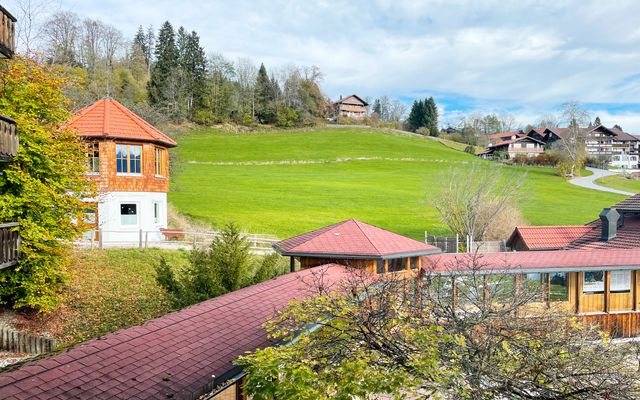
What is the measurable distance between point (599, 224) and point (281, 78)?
269ft

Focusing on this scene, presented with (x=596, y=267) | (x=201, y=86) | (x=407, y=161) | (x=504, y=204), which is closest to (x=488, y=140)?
(x=407, y=161)

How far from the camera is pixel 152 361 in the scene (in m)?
5.91

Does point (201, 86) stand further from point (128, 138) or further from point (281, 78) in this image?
point (128, 138)

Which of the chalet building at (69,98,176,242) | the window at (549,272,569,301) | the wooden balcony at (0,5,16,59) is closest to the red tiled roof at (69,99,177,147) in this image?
the chalet building at (69,98,176,242)

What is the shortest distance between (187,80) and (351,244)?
229 feet

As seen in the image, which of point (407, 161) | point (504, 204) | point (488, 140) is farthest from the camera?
point (488, 140)

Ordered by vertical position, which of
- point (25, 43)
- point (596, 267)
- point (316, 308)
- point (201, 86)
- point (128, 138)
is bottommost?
point (596, 267)

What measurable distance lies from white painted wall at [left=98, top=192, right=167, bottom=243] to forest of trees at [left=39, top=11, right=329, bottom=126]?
3349 centimetres

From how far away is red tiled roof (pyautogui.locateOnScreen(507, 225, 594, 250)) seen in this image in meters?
24.0

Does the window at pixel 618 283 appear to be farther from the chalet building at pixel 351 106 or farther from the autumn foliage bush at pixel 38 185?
the chalet building at pixel 351 106

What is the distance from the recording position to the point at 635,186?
205 ft

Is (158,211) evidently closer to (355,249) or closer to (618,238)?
(355,249)

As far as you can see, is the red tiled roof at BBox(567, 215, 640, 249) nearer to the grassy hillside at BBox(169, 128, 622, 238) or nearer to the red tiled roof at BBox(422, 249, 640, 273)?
the red tiled roof at BBox(422, 249, 640, 273)

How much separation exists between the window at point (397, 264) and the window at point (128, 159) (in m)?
15.7
